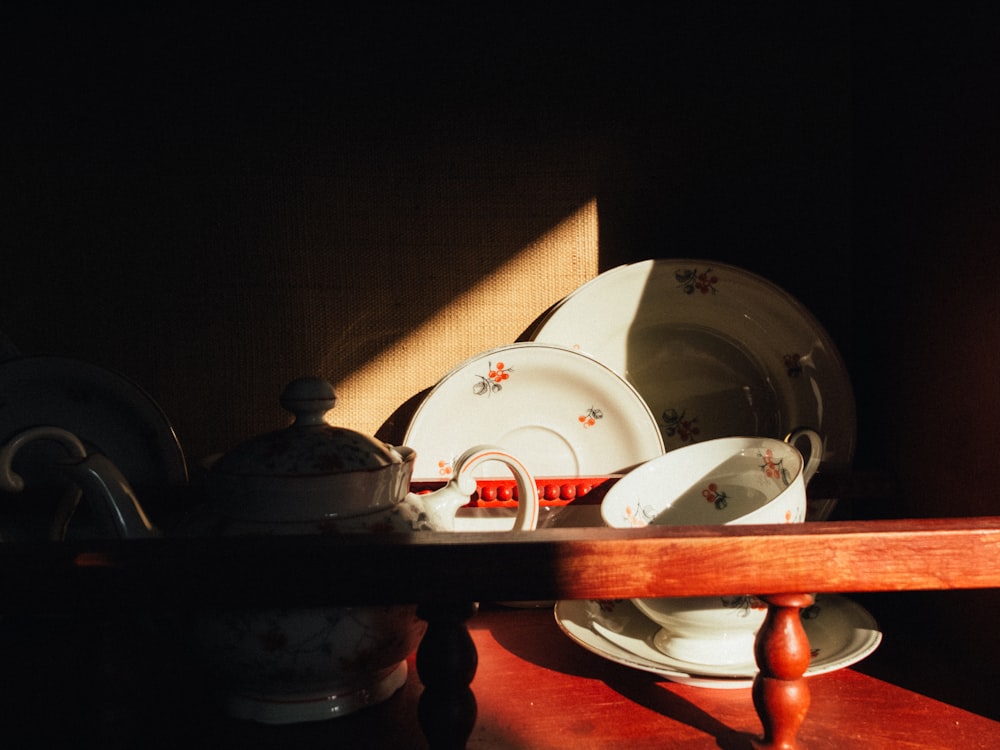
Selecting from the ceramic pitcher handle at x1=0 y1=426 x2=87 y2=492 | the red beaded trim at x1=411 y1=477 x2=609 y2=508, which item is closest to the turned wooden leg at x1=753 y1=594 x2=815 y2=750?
the red beaded trim at x1=411 y1=477 x2=609 y2=508

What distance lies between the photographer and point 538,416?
0.80 metres

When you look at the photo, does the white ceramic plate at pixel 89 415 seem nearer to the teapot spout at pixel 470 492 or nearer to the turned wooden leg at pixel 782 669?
the teapot spout at pixel 470 492

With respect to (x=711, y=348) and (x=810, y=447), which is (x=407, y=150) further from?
(x=810, y=447)

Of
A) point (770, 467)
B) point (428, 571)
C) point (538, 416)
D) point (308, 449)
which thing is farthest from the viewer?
point (538, 416)

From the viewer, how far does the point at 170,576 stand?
1.46ft

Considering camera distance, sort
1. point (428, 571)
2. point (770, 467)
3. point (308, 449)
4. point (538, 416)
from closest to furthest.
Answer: point (428, 571), point (308, 449), point (770, 467), point (538, 416)

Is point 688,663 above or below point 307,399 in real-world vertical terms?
below

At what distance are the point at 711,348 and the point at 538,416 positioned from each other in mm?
195

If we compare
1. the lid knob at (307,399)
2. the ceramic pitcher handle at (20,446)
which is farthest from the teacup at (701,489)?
the ceramic pitcher handle at (20,446)

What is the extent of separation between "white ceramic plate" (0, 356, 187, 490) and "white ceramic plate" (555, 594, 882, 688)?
0.40m

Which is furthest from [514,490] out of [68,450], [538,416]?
[68,450]

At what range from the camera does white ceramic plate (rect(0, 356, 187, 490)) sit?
2.50ft

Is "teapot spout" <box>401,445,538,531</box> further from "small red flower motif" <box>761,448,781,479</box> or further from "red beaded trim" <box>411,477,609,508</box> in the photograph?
"small red flower motif" <box>761,448,781,479</box>

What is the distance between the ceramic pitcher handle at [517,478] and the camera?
626mm
